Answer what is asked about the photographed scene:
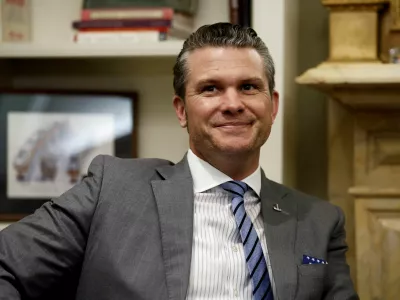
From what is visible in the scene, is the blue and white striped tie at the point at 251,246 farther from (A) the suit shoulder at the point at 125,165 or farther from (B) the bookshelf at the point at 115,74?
(B) the bookshelf at the point at 115,74

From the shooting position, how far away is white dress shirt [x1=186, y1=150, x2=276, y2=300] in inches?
58.0

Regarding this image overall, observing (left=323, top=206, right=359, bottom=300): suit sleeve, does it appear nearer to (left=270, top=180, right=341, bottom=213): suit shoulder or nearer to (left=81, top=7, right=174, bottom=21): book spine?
(left=270, top=180, right=341, bottom=213): suit shoulder

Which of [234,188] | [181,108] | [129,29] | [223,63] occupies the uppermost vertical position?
[129,29]

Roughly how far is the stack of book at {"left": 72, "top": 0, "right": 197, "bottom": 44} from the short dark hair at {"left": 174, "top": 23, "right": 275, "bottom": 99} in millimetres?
368


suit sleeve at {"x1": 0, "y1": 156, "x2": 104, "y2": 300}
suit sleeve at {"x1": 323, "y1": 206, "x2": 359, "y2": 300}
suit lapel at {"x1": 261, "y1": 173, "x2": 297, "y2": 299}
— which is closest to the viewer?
suit sleeve at {"x1": 0, "y1": 156, "x2": 104, "y2": 300}

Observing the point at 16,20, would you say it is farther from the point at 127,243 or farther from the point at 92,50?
the point at 127,243

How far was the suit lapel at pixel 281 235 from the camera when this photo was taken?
4.95 ft

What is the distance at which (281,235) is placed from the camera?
61.6 inches

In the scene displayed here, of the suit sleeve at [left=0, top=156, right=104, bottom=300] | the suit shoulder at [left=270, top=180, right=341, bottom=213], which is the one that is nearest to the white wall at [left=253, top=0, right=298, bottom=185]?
the suit shoulder at [left=270, top=180, right=341, bottom=213]

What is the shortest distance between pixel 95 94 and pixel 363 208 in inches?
33.9

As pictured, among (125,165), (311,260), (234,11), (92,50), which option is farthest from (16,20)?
(311,260)

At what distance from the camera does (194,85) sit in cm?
156

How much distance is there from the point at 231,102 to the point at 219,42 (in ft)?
0.47

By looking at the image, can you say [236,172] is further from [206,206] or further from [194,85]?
[194,85]
